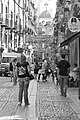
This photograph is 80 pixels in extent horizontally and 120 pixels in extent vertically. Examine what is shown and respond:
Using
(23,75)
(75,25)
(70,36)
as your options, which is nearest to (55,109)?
(23,75)

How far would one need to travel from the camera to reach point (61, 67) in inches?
627

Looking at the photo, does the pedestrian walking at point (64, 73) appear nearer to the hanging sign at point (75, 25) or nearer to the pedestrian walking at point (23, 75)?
the pedestrian walking at point (23, 75)

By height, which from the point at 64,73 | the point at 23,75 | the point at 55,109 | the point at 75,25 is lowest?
the point at 55,109

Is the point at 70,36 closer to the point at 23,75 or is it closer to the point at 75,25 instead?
the point at 75,25

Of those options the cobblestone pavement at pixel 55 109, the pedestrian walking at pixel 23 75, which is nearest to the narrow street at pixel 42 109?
the cobblestone pavement at pixel 55 109

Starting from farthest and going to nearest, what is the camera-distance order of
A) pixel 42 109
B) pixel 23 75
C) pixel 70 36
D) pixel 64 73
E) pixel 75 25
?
pixel 70 36, pixel 75 25, pixel 64 73, pixel 23 75, pixel 42 109

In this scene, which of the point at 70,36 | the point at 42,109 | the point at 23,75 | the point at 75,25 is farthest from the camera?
the point at 70,36

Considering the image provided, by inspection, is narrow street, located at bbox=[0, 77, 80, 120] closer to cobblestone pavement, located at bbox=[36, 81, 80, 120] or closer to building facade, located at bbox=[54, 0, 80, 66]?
cobblestone pavement, located at bbox=[36, 81, 80, 120]

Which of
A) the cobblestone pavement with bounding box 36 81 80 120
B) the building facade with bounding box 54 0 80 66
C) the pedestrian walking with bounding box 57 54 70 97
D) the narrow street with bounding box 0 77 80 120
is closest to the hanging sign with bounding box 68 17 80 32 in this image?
the building facade with bounding box 54 0 80 66

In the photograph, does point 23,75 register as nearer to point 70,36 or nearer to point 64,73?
point 64,73

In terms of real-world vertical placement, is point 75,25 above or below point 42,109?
above

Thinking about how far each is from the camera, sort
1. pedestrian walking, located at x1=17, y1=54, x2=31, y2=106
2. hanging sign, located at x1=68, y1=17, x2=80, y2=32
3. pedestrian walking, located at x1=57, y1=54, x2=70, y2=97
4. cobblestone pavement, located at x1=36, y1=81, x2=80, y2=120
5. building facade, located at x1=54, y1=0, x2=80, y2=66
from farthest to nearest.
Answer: building facade, located at x1=54, y1=0, x2=80, y2=66 → hanging sign, located at x1=68, y1=17, x2=80, y2=32 → pedestrian walking, located at x1=57, y1=54, x2=70, y2=97 → pedestrian walking, located at x1=17, y1=54, x2=31, y2=106 → cobblestone pavement, located at x1=36, y1=81, x2=80, y2=120

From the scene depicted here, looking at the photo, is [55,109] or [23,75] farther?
[23,75]

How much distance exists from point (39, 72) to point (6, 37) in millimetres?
26932
